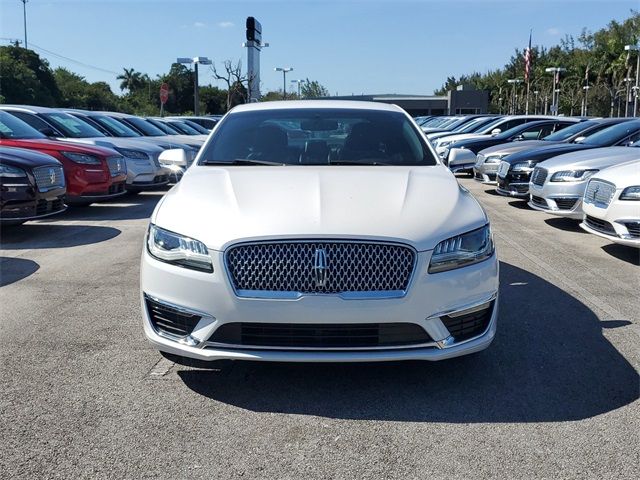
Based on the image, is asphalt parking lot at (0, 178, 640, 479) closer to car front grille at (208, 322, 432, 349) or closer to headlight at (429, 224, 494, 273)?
car front grille at (208, 322, 432, 349)

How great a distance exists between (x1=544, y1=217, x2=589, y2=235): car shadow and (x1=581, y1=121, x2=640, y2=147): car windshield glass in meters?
1.62

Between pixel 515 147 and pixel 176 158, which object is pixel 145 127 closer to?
pixel 515 147

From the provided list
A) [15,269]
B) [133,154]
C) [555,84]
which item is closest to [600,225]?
[15,269]

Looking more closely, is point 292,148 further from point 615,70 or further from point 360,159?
point 615,70

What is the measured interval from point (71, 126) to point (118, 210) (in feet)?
9.05

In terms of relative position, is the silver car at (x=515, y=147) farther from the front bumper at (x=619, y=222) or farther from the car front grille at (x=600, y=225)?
the front bumper at (x=619, y=222)

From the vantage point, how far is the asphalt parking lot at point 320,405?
116 inches

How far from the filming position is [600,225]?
7.25 m

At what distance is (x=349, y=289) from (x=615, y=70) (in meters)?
58.0

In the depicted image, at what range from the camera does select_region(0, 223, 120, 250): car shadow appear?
7996mm

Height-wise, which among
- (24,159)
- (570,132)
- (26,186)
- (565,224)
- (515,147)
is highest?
(570,132)

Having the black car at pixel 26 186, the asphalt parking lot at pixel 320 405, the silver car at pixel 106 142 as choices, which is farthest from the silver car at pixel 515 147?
the black car at pixel 26 186

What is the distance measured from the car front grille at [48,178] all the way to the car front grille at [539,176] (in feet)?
21.7

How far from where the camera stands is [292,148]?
16.5ft
